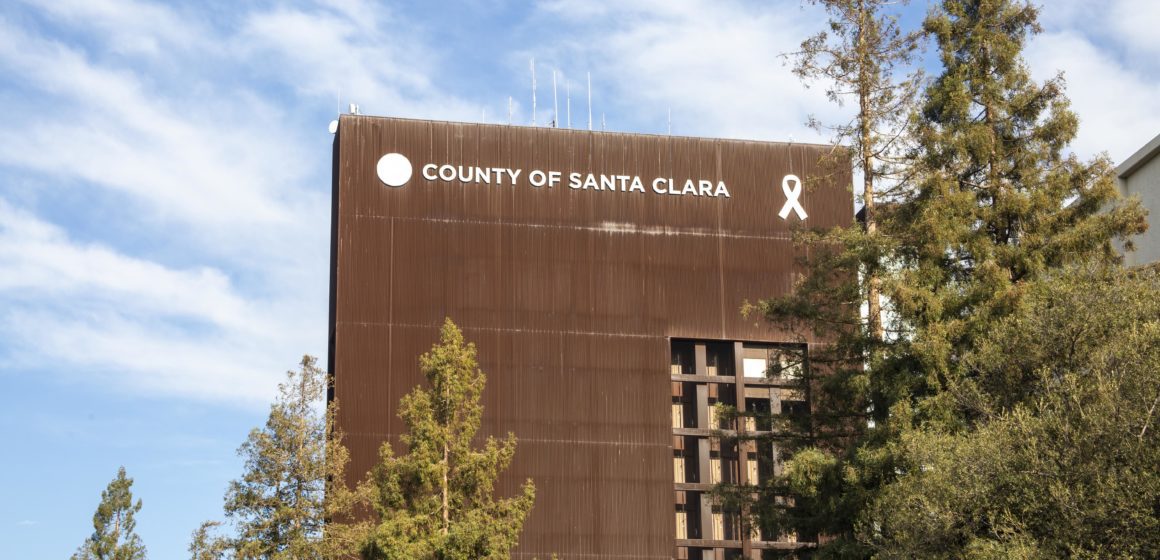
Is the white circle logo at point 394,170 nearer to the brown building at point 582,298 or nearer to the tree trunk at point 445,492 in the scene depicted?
the brown building at point 582,298

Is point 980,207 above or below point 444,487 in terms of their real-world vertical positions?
above

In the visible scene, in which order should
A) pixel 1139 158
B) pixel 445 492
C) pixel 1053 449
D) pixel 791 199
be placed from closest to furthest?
1. pixel 1053 449
2. pixel 445 492
3. pixel 1139 158
4. pixel 791 199

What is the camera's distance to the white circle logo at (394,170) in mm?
58406

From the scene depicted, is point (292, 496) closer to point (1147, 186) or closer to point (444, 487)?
point (444, 487)

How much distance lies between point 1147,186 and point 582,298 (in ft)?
73.8

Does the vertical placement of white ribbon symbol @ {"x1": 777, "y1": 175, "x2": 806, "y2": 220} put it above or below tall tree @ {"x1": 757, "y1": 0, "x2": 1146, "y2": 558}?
above

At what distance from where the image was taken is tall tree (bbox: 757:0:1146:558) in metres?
36.1

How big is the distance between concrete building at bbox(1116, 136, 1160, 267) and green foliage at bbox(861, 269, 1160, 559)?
2330 cm

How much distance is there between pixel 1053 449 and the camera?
95.8 ft

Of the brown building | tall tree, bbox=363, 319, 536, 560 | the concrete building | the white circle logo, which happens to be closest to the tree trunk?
tall tree, bbox=363, 319, 536, 560

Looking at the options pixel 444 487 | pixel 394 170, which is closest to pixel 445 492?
pixel 444 487

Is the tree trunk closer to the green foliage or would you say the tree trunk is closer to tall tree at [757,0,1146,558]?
tall tree at [757,0,1146,558]

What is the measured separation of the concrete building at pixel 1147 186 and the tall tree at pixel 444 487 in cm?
2954

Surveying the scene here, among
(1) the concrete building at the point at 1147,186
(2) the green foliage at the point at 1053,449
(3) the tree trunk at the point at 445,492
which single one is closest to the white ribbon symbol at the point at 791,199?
(1) the concrete building at the point at 1147,186
